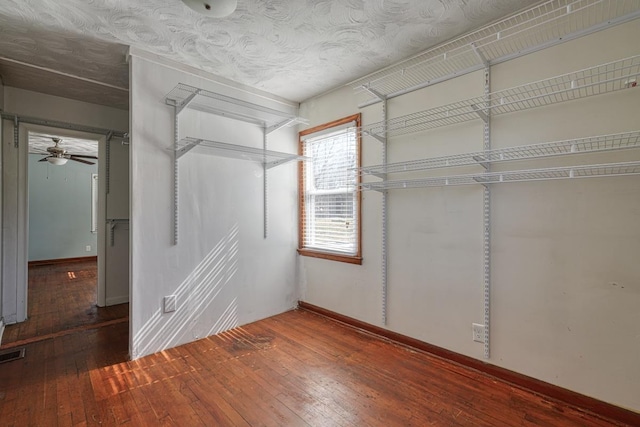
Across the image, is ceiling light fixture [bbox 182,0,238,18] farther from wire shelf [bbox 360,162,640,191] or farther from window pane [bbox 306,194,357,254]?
window pane [bbox 306,194,357,254]

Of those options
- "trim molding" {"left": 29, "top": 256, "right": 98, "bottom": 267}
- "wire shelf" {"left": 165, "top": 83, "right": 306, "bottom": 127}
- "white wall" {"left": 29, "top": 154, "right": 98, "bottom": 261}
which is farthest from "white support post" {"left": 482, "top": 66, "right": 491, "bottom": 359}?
"trim molding" {"left": 29, "top": 256, "right": 98, "bottom": 267}

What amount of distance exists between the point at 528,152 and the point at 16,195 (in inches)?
184

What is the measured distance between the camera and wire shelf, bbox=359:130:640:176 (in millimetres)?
1599

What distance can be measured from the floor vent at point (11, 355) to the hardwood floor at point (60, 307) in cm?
26

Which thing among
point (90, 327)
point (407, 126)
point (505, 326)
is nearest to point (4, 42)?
point (90, 327)

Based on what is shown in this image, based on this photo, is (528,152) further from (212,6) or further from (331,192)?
(212,6)

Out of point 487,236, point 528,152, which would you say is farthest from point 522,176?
point 487,236

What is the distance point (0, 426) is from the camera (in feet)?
5.20

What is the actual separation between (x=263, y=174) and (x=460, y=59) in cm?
205

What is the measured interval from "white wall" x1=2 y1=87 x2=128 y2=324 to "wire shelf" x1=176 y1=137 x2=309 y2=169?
1985mm

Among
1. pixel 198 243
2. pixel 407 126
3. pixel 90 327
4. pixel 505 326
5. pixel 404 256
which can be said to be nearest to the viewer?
pixel 505 326

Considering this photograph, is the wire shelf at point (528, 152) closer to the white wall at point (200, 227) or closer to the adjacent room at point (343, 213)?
the adjacent room at point (343, 213)

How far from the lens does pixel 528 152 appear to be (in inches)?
75.7

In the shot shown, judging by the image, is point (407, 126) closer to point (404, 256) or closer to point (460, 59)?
point (460, 59)
